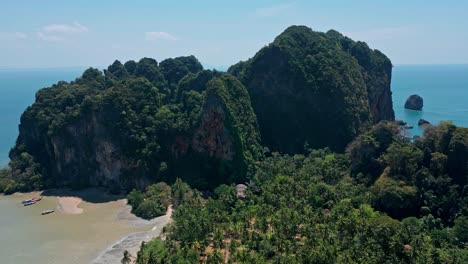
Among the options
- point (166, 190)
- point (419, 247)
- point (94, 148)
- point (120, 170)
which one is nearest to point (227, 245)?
point (419, 247)

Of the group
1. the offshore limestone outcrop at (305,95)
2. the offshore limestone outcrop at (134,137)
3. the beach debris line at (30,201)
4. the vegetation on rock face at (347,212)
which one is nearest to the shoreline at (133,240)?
the vegetation on rock face at (347,212)

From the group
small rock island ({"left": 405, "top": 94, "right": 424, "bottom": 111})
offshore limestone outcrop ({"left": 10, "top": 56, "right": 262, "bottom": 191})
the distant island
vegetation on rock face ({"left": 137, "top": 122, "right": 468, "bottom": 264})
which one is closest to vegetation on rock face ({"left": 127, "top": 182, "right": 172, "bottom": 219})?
the distant island

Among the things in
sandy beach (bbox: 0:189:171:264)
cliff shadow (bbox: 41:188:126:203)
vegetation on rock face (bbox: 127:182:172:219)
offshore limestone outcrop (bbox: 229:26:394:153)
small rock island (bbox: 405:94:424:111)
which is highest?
offshore limestone outcrop (bbox: 229:26:394:153)

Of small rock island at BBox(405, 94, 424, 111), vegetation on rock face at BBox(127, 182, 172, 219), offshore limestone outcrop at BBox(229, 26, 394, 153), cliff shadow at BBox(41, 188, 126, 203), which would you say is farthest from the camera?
small rock island at BBox(405, 94, 424, 111)

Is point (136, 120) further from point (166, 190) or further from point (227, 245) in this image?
point (227, 245)

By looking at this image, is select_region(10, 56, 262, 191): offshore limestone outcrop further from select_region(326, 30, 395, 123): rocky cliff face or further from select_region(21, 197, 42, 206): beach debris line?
select_region(326, 30, 395, 123): rocky cliff face

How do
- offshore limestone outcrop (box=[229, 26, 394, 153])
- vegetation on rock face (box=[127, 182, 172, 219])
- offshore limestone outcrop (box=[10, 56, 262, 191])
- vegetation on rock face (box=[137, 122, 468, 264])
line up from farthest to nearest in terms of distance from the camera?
offshore limestone outcrop (box=[229, 26, 394, 153])
offshore limestone outcrop (box=[10, 56, 262, 191])
vegetation on rock face (box=[127, 182, 172, 219])
vegetation on rock face (box=[137, 122, 468, 264])

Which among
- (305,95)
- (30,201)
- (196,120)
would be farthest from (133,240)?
(305,95)
